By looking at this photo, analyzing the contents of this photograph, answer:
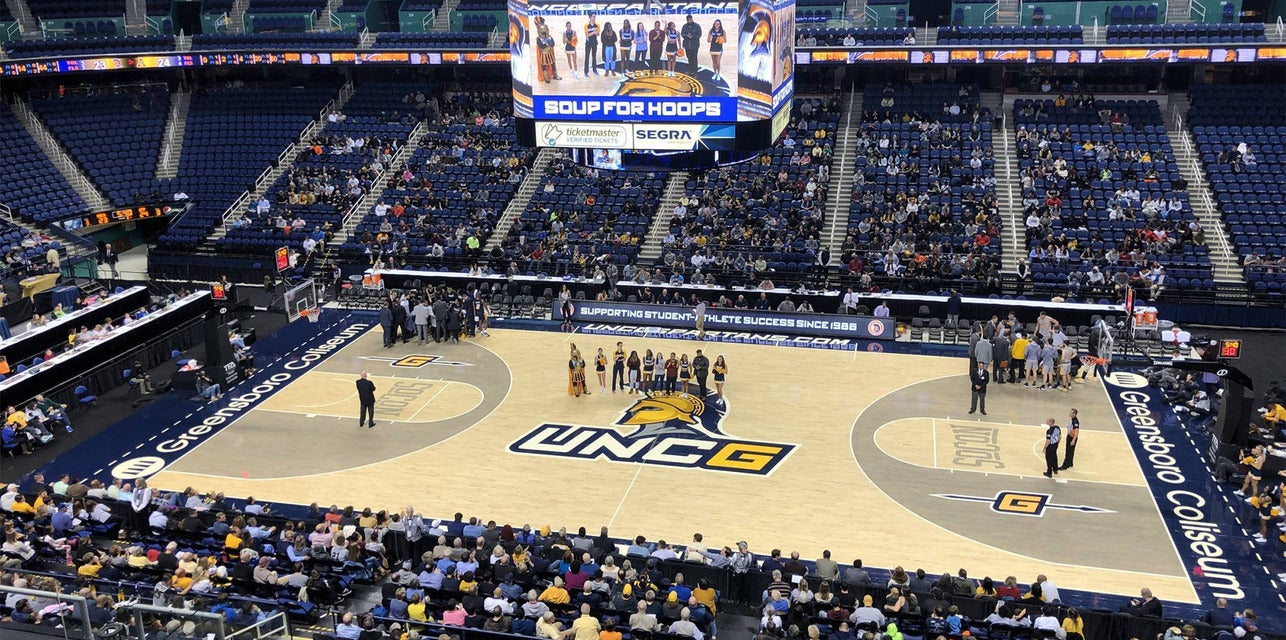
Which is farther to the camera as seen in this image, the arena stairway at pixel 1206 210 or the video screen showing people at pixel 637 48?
the arena stairway at pixel 1206 210

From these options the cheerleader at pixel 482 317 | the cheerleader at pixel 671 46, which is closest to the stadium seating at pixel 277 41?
the cheerleader at pixel 482 317

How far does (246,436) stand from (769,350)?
1437 centimetres

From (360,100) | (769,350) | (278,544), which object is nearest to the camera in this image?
(278,544)

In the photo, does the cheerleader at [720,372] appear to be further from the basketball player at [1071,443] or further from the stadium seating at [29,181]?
the stadium seating at [29,181]

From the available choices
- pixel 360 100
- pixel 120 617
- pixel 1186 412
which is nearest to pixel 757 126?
pixel 1186 412

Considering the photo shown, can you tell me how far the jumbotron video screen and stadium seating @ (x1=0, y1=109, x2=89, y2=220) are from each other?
24041mm

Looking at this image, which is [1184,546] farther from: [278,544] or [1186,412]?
[278,544]

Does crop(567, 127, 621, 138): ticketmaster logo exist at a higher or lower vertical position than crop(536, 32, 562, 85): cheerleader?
lower

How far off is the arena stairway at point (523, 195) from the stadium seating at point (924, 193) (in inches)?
491

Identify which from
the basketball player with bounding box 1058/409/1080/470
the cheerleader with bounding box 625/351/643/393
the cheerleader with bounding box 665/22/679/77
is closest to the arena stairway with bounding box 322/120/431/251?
the cheerleader with bounding box 625/351/643/393

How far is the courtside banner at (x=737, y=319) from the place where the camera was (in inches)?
1256

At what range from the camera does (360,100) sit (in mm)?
48250

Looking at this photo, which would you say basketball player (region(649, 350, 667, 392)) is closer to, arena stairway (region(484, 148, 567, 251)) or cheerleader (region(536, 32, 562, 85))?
cheerleader (region(536, 32, 562, 85))

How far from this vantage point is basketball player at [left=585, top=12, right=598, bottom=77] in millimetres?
26672
